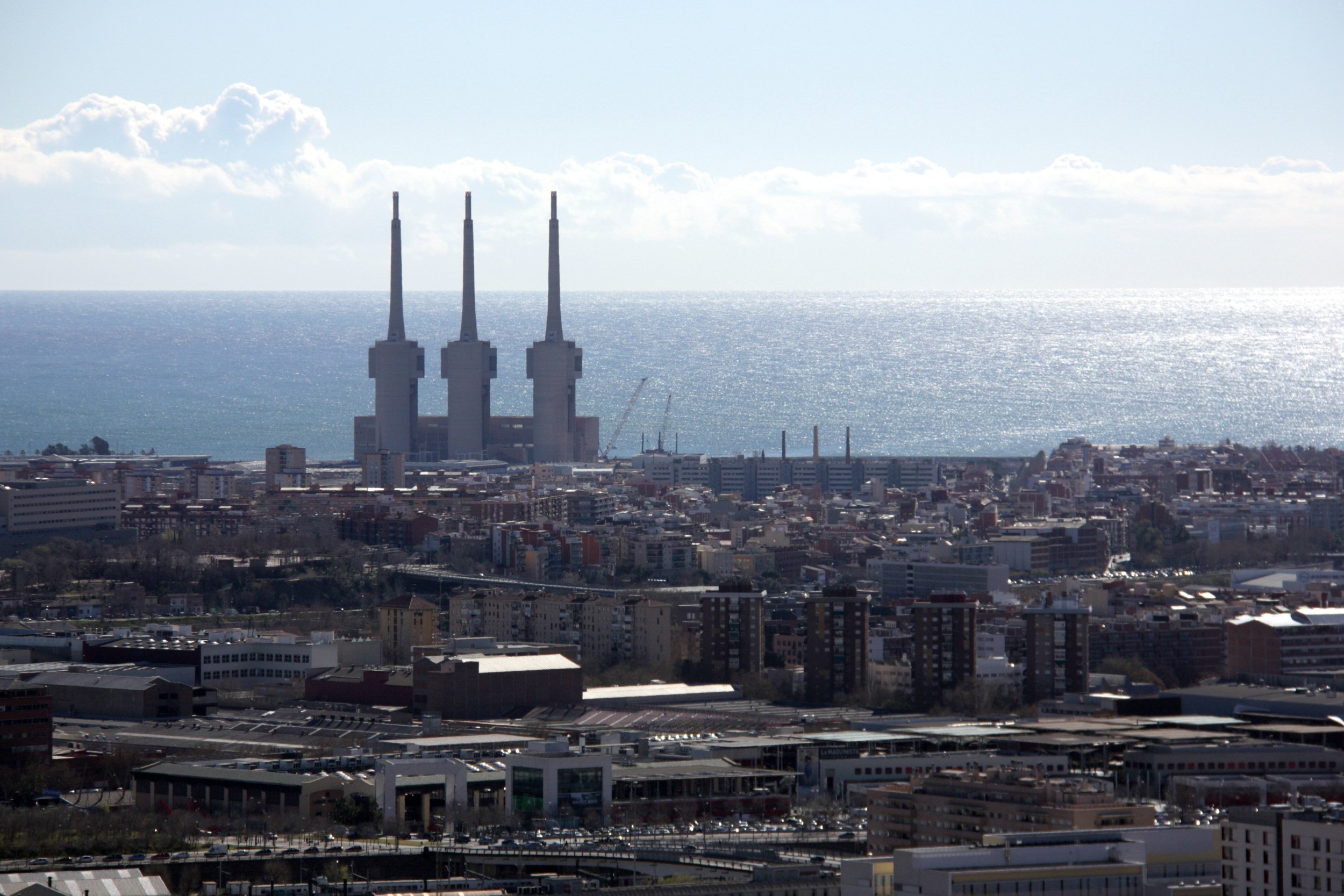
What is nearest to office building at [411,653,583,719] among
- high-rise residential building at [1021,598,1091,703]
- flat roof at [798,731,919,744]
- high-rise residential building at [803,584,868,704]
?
high-rise residential building at [803,584,868,704]

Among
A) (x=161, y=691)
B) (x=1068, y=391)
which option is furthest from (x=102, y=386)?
(x=161, y=691)

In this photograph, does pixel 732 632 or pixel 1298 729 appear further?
pixel 732 632

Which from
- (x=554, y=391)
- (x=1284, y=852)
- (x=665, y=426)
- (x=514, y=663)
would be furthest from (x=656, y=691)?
(x=665, y=426)

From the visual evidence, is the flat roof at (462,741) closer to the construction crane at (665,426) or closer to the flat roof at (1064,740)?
Answer: the flat roof at (1064,740)

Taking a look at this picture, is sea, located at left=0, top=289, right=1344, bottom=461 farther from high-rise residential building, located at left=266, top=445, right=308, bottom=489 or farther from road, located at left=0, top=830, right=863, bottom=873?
road, located at left=0, top=830, right=863, bottom=873

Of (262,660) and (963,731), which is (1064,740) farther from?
(262,660)
